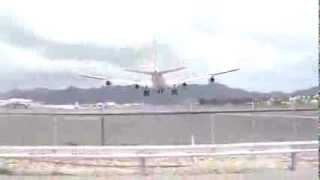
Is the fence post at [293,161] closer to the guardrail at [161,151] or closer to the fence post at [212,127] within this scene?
the guardrail at [161,151]

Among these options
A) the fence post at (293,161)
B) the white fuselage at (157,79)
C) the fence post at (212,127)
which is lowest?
the fence post at (293,161)

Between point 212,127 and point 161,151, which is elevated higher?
point 212,127

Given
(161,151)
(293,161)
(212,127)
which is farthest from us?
(212,127)

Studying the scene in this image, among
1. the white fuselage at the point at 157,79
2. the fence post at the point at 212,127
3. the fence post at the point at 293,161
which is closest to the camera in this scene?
the fence post at the point at 293,161

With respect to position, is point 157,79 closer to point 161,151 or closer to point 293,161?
point 161,151

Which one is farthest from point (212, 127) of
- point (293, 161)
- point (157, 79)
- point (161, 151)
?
point (157, 79)

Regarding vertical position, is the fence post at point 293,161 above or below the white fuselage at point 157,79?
below

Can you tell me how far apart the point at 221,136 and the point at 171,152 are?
11.5 feet

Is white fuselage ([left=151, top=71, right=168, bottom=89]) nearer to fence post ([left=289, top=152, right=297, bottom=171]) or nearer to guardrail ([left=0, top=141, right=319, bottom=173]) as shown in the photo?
guardrail ([left=0, top=141, right=319, bottom=173])

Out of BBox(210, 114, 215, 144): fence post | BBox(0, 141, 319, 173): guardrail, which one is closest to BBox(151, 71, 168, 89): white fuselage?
BBox(210, 114, 215, 144): fence post

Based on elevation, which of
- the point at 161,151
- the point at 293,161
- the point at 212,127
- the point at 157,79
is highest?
the point at 157,79

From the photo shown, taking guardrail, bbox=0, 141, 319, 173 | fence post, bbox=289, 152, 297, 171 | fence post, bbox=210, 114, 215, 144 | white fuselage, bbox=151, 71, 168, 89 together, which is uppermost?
white fuselage, bbox=151, 71, 168, 89

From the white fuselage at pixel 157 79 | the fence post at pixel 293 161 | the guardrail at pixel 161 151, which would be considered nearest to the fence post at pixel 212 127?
the guardrail at pixel 161 151

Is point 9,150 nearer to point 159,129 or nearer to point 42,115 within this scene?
point 42,115
